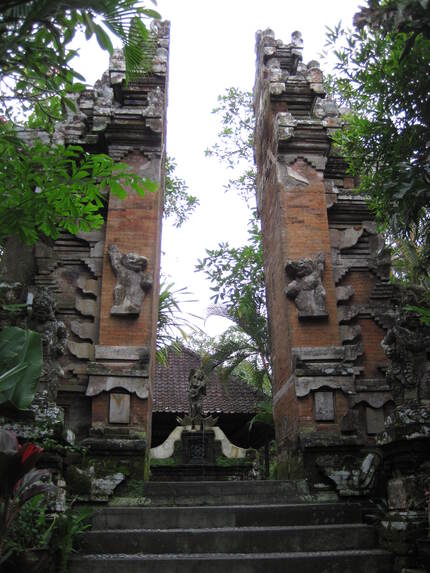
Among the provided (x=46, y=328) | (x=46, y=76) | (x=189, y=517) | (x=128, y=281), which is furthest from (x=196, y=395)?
(x=46, y=76)

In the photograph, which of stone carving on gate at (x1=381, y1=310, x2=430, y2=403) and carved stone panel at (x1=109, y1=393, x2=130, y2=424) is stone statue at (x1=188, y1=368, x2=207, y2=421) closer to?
carved stone panel at (x1=109, y1=393, x2=130, y2=424)

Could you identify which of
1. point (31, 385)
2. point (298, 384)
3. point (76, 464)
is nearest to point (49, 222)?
point (31, 385)

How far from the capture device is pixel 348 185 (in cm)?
965

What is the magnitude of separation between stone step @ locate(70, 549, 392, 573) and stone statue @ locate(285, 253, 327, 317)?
373 centimetres

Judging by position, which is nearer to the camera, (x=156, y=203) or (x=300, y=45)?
(x=156, y=203)

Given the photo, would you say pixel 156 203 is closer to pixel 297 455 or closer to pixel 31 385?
pixel 297 455

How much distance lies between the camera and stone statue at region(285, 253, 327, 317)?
8047mm

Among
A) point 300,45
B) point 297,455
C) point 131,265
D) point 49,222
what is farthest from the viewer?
point 300,45

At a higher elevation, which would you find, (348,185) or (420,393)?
(348,185)

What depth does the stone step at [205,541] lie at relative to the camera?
16.7 feet

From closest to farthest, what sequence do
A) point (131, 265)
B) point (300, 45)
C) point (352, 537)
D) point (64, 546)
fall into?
1. point (64, 546)
2. point (352, 537)
3. point (131, 265)
4. point (300, 45)

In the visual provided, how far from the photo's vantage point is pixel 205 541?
5.11m

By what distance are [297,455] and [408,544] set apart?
272 centimetres

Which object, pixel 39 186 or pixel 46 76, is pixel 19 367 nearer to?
pixel 39 186
